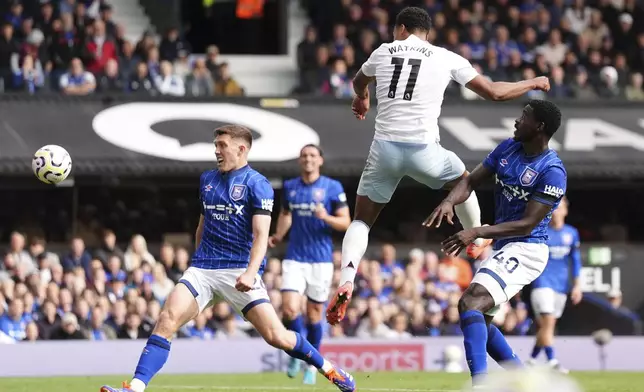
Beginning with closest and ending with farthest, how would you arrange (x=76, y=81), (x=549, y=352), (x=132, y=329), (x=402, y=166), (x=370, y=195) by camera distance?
1. (x=402, y=166)
2. (x=370, y=195)
3. (x=549, y=352)
4. (x=132, y=329)
5. (x=76, y=81)

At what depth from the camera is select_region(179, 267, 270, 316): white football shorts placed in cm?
1070

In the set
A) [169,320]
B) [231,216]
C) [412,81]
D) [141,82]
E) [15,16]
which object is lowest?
[141,82]

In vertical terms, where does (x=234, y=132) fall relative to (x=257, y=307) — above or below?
above

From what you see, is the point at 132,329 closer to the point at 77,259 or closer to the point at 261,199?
the point at 77,259

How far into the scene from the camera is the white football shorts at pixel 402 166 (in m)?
11.1

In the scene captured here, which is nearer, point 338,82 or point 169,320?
point 169,320

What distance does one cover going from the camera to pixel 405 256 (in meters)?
22.2

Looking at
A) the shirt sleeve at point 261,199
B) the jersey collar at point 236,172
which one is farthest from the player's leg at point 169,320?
the jersey collar at point 236,172

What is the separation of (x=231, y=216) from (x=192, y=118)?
34.5 ft

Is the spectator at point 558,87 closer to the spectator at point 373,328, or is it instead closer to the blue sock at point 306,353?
the spectator at point 373,328

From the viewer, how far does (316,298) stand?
621 inches

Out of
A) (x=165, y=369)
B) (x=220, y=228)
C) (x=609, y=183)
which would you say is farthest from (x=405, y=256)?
(x=220, y=228)

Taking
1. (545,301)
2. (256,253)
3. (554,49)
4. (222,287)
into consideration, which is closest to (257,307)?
(222,287)

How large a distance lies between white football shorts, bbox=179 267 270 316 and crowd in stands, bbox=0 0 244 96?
35.0 feet
